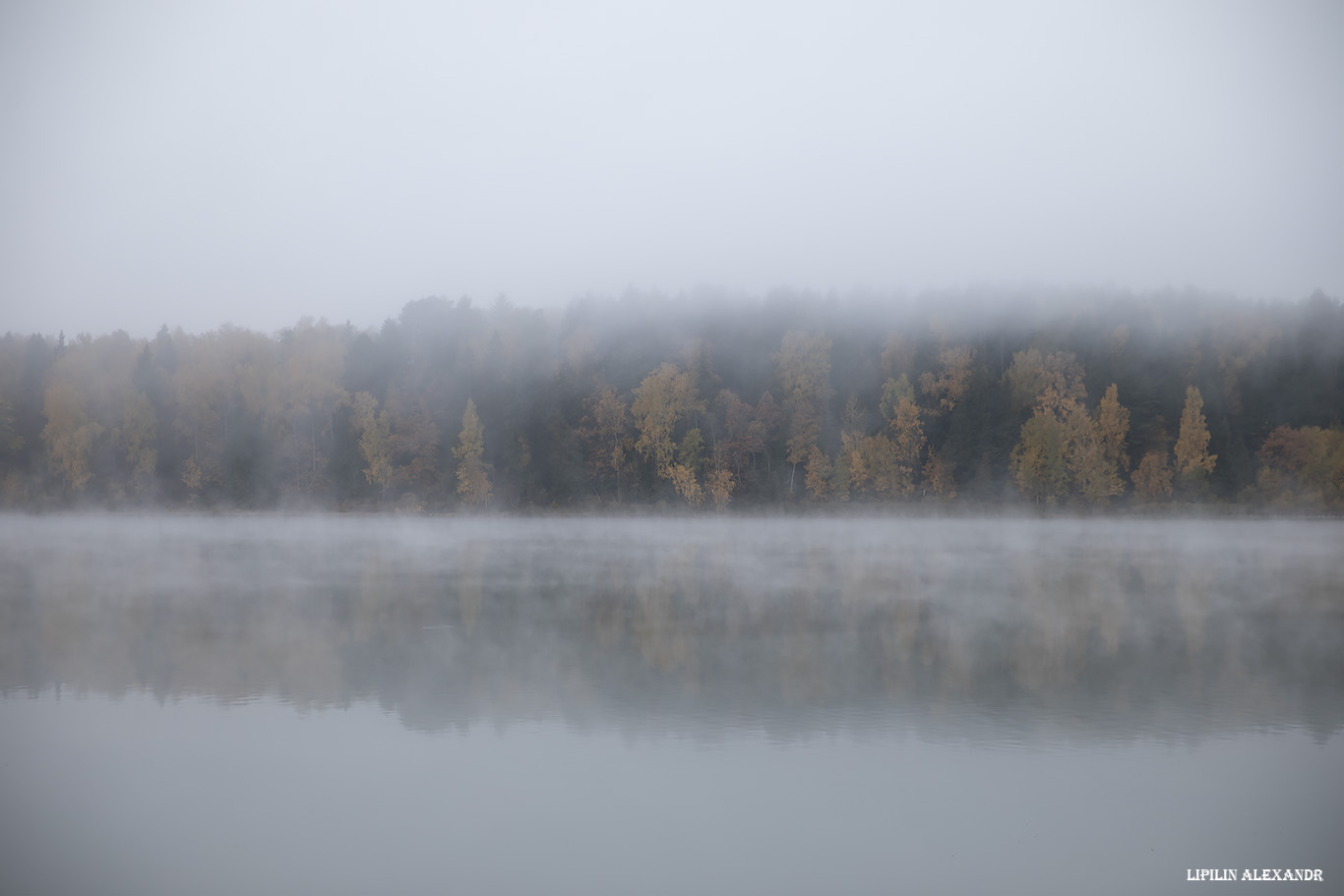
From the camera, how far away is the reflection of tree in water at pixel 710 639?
980cm

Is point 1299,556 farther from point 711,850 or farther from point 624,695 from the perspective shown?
point 711,850

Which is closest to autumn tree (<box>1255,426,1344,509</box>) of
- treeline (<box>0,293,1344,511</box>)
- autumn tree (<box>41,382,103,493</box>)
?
treeline (<box>0,293,1344,511</box>)

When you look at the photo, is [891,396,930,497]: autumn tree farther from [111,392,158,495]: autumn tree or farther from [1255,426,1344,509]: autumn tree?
[111,392,158,495]: autumn tree

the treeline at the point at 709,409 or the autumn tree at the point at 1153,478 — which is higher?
the treeline at the point at 709,409

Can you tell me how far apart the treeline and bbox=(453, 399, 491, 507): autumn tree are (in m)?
0.15

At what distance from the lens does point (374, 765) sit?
7730mm

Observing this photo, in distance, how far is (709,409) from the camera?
60219 millimetres

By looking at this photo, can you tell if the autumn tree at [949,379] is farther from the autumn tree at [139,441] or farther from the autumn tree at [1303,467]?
the autumn tree at [139,441]

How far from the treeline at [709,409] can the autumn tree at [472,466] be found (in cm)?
15

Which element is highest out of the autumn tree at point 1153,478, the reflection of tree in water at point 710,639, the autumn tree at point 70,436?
the autumn tree at point 70,436

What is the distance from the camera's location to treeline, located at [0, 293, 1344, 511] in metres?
54.2

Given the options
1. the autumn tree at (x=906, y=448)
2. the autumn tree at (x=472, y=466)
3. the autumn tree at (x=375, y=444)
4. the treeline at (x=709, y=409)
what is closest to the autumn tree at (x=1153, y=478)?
the treeline at (x=709, y=409)

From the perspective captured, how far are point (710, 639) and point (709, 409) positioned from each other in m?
46.9

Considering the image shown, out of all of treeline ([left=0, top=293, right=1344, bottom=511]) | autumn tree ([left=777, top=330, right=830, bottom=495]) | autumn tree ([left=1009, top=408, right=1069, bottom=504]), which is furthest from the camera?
autumn tree ([left=777, top=330, right=830, bottom=495])
